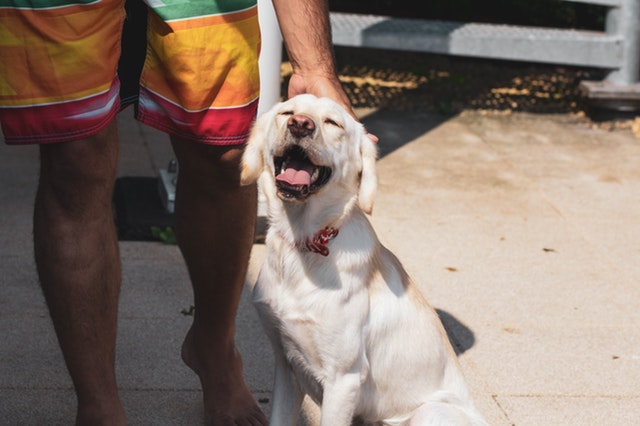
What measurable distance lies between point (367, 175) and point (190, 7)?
2.38 ft

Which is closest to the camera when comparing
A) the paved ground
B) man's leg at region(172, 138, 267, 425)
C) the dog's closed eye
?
the dog's closed eye

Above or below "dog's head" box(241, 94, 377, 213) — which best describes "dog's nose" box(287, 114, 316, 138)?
above

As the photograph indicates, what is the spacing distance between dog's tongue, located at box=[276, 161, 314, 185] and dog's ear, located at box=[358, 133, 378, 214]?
0.14 metres

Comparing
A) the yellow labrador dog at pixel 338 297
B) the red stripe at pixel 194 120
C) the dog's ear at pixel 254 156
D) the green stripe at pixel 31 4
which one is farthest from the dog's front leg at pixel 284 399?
the green stripe at pixel 31 4

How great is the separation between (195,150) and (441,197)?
9.63ft

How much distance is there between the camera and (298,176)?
2830mm

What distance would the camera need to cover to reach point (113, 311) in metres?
3.07

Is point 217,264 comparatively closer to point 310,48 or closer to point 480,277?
point 310,48

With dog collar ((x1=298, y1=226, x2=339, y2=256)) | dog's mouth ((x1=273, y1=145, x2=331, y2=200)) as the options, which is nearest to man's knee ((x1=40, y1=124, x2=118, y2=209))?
dog's mouth ((x1=273, y1=145, x2=331, y2=200))

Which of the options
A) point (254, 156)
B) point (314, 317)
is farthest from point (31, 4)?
point (314, 317)

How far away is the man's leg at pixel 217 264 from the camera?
3350 millimetres

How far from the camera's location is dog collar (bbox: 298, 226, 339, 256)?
9.68ft

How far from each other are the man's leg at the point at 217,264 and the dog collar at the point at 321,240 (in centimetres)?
44

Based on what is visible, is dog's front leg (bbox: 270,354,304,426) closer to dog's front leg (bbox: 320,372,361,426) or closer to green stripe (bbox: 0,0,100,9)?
dog's front leg (bbox: 320,372,361,426)
